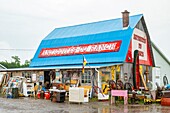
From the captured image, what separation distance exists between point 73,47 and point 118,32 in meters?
4.71

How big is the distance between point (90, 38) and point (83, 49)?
1296 mm

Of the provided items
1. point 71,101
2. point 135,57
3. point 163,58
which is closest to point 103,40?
point 135,57

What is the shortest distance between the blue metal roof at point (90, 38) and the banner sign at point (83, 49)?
1.16ft

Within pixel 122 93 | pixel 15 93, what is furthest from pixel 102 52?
pixel 15 93

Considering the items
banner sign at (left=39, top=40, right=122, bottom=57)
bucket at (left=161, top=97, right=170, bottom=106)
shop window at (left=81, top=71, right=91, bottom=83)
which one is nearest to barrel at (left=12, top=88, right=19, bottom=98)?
shop window at (left=81, top=71, right=91, bottom=83)

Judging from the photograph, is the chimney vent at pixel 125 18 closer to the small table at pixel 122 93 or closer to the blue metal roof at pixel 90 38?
the blue metal roof at pixel 90 38

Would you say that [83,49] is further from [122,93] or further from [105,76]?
[122,93]

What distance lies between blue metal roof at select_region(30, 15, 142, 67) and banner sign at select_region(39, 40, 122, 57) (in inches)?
13.9

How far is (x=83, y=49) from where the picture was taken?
85.5 feet

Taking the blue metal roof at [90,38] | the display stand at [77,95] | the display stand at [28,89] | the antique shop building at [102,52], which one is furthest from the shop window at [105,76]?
the display stand at [28,89]

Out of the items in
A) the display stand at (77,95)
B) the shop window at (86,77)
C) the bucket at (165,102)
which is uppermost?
the shop window at (86,77)

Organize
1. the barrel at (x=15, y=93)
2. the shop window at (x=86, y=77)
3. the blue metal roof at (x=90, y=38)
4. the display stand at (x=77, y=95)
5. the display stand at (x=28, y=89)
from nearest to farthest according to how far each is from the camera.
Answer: the display stand at (x=77, y=95) < the shop window at (x=86, y=77) < the barrel at (x=15, y=93) < the blue metal roof at (x=90, y=38) < the display stand at (x=28, y=89)

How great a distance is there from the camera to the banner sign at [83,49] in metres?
24.0

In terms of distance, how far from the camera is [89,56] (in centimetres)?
2492
